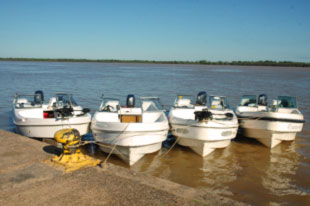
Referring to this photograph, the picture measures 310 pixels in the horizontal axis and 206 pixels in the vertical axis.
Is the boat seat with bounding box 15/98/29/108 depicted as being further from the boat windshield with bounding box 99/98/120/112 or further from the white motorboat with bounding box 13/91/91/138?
the boat windshield with bounding box 99/98/120/112

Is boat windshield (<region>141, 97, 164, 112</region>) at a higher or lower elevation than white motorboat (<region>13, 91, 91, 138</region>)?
higher

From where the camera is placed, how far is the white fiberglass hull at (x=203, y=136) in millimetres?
9898

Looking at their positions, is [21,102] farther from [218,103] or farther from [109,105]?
[218,103]

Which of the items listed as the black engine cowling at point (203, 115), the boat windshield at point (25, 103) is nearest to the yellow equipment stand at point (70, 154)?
the black engine cowling at point (203, 115)

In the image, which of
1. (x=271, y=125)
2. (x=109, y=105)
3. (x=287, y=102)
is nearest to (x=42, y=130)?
(x=109, y=105)

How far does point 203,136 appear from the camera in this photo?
9.92 m

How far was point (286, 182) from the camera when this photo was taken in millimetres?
8367

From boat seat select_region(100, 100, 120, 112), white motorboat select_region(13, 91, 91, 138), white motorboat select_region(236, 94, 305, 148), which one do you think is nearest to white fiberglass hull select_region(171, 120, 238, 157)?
white motorboat select_region(236, 94, 305, 148)

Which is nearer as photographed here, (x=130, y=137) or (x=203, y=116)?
(x=130, y=137)

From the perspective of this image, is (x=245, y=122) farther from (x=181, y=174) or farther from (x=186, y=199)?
(x=186, y=199)

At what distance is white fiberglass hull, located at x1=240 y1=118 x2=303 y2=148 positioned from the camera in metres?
11.3

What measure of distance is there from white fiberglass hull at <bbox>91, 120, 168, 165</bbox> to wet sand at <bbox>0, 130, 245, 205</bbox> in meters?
2.61

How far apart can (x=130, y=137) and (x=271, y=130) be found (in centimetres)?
596

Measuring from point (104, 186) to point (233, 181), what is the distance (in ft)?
14.9
